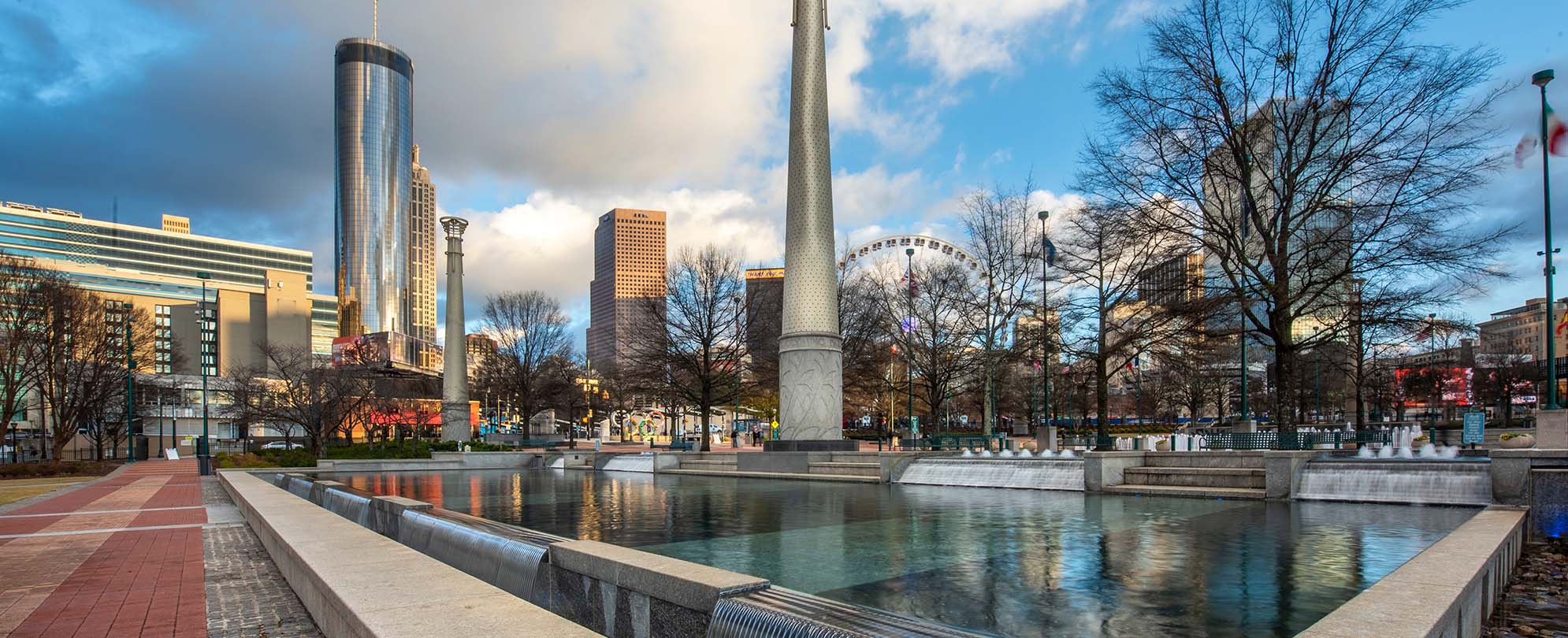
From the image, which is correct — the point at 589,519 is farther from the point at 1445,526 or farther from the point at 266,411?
the point at 266,411

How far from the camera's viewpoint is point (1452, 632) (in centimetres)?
547

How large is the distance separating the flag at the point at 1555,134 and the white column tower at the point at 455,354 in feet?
154

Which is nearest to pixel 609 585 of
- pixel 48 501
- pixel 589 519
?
pixel 589 519

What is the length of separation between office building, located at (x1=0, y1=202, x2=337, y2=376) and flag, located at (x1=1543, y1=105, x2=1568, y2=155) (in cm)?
14118

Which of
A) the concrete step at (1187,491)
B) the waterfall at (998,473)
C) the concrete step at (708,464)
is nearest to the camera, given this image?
the concrete step at (1187,491)

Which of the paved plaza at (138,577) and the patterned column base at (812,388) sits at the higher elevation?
the patterned column base at (812,388)

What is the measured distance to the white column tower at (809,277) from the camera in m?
29.3

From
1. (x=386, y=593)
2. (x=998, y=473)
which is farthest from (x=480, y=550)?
(x=998, y=473)

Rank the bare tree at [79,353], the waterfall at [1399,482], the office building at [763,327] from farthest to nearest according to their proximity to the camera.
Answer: the office building at [763,327], the bare tree at [79,353], the waterfall at [1399,482]

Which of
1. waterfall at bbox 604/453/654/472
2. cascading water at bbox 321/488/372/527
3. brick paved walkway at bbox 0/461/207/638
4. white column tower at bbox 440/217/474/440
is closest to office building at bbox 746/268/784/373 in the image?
waterfall at bbox 604/453/654/472

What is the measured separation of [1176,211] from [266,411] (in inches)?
1815

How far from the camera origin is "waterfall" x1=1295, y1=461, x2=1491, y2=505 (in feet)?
50.4

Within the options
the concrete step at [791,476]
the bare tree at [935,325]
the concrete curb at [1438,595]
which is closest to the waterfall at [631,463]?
the concrete step at [791,476]

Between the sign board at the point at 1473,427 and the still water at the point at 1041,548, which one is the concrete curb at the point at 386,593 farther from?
the sign board at the point at 1473,427
